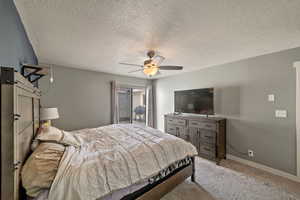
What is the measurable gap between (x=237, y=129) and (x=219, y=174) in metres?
1.23

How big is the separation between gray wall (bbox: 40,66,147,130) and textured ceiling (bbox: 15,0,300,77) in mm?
1077

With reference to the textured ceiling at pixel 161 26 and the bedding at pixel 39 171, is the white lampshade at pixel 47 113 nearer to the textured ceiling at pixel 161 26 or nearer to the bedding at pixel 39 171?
the textured ceiling at pixel 161 26

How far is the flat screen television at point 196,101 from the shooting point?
3.38 metres

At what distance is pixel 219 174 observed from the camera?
99.8 inches

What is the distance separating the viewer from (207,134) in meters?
3.18

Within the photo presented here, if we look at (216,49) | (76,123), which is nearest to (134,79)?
(76,123)

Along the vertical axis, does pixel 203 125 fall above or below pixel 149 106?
below

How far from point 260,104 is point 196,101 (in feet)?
4.54

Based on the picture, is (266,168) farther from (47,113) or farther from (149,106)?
(47,113)

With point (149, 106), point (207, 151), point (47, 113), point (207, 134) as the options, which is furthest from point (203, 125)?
point (47, 113)

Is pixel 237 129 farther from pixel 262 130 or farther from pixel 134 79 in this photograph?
pixel 134 79

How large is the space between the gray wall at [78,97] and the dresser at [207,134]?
2.59 metres

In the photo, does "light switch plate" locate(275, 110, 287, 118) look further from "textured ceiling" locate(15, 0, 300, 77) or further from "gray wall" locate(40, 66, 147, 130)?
"gray wall" locate(40, 66, 147, 130)

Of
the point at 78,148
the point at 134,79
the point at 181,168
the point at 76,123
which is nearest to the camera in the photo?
the point at 78,148
